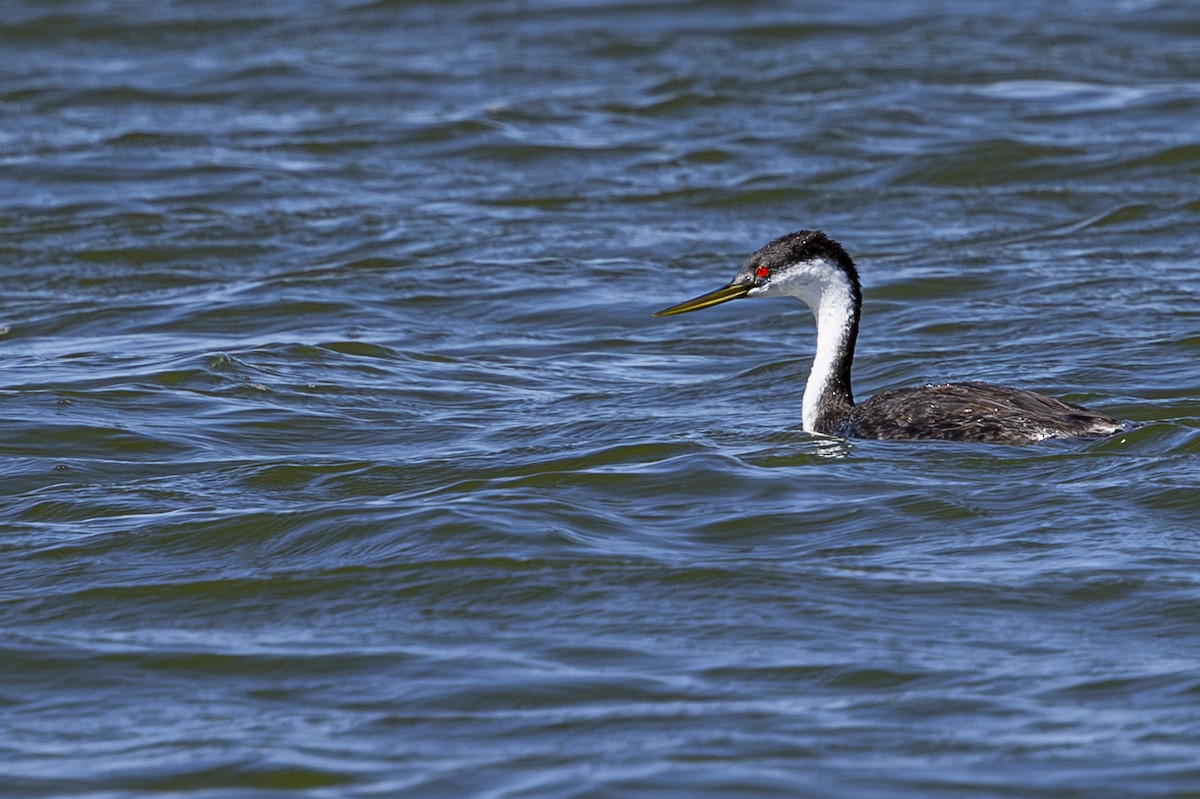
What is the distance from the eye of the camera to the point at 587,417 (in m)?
10.7

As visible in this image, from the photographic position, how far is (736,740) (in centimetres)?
636

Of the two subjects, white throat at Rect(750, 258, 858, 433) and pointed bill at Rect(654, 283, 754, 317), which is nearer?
white throat at Rect(750, 258, 858, 433)

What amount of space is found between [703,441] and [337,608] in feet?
9.03

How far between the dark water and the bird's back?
93 mm

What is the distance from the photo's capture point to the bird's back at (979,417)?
9.30 meters

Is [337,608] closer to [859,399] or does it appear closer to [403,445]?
[403,445]

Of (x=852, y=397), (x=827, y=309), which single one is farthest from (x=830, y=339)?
(x=852, y=397)

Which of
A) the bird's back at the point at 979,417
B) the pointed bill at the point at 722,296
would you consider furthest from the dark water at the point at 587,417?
the pointed bill at the point at 722,296

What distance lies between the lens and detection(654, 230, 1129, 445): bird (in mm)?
9352

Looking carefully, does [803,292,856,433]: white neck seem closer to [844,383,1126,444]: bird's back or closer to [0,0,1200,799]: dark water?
Answer: [0,0,1200,799]: dark water

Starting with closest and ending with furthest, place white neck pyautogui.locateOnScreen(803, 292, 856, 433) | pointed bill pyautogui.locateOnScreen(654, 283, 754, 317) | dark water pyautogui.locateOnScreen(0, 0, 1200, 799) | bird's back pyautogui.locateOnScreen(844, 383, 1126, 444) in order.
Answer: dark water pyautogui.locateOnScreen(0, 0, 1200, 799) < bird's back pyautogui.locateOnScreen(844, 383, 1126, 444) < white neck pyautogui.locateOnScreen(803, 292, 856, 433) < pointed bill pyautogui.locateOnScreen(654, 283, 754, 317)

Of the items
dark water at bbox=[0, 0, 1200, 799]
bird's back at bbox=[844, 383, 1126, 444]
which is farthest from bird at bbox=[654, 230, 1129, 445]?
dark water at bbox=[0, 0, 1200, 799]

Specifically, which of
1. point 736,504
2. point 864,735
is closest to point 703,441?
point 736,504

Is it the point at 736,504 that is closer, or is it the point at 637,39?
the point at 736,504
